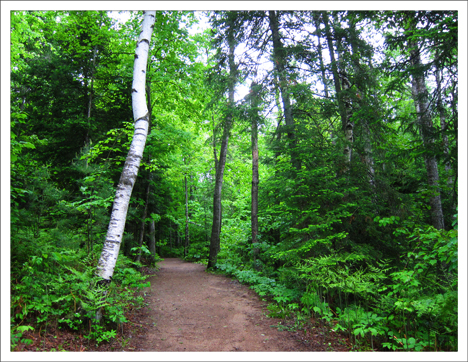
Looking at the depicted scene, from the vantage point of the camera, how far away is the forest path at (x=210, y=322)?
3.67 m

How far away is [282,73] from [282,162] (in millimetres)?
2364

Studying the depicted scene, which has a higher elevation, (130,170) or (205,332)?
(130,170)

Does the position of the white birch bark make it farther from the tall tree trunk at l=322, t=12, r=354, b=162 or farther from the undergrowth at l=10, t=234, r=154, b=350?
the tall tree trunk at l=322, t=12, r=354, b=162

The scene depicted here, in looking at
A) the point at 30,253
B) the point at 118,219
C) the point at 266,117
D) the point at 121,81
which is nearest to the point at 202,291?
the point at 118,219

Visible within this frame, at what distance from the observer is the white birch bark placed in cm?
380

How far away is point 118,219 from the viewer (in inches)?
154

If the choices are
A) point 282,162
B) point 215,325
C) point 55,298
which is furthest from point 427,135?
point 55,298

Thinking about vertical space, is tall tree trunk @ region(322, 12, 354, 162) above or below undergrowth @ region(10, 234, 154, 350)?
above

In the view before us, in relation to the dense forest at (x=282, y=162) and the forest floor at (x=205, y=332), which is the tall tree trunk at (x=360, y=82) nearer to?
the dense forest at (x=282, y=162)

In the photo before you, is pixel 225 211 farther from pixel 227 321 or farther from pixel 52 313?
pixel 52 313

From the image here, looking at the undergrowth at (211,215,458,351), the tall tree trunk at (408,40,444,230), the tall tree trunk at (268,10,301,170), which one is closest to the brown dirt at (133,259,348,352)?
the undergrowth at (211,215,458,351)

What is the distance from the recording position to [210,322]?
4.63m

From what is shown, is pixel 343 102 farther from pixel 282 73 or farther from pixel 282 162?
pixel 282 162

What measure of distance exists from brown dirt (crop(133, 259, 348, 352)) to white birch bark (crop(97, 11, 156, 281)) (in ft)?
4.36
